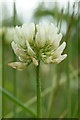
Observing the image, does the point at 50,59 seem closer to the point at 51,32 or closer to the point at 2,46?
the point at 51,32

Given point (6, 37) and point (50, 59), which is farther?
point (6, 37)

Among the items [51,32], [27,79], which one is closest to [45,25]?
[51,32]

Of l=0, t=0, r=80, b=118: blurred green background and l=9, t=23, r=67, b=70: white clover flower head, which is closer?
l=9, t=23, r=67, b=70: white clover flower head

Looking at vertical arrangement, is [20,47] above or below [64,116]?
above

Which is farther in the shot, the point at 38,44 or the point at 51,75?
the point at 51,75
